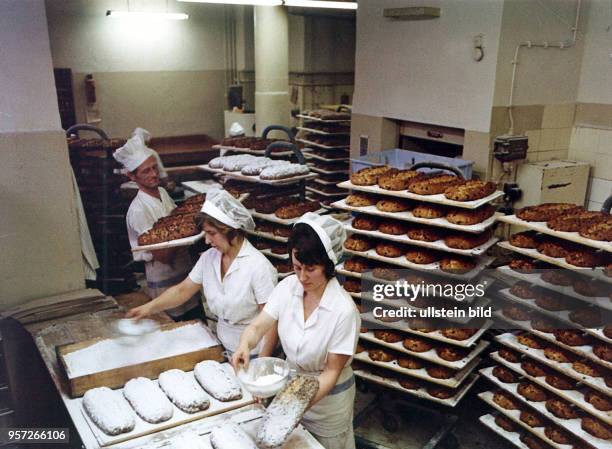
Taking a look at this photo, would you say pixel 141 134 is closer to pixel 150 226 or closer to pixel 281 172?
pixel 150 226

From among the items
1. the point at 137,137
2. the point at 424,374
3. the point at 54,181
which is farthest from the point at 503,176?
the point at 54,181

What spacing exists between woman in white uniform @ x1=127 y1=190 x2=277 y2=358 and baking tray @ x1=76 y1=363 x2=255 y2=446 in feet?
1.39

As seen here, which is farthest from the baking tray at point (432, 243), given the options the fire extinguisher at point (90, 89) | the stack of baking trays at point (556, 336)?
the fire extinguisher at point (90, 89)

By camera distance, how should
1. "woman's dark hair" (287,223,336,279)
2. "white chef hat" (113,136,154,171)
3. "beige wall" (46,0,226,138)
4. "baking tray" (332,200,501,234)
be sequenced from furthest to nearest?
"beige wall" (46,0,226,138)
"white chef hat" (113,136,154,171)
"baking tray" (332,200,501,234)
"woman's dark hair" (287,223,336,279)

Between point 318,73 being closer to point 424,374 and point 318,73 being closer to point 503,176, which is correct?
A: point 503,176

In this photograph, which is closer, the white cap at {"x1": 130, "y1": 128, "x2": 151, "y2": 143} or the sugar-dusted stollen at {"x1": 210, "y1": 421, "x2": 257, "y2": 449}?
the sugar-dusted stollen at {"x1": 210, "y1": 421, "x2": 257, "y2": 449}

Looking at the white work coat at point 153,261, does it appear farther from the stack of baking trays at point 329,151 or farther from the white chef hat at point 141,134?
the stack of baking trays at point 329,151

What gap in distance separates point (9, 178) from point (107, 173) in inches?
72.0

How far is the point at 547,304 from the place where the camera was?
2697 mm

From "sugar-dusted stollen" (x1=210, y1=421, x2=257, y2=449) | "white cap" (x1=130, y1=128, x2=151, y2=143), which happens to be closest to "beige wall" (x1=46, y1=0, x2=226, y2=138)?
"white cap" (x1=130, y1=128, x2=151, y2=143)

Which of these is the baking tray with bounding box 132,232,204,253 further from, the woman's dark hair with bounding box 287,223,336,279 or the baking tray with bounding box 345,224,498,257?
the woman's dark hair with bounding box 287,223,336,279

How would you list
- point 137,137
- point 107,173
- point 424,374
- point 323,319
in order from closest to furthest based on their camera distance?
point 323,319 < point 424,374 < point 137,137 < point 107,173

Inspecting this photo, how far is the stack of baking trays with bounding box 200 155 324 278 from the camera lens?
3652 mm

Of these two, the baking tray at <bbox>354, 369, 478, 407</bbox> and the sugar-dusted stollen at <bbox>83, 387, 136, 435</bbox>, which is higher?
the sugar-dusted stollen at <bbox>83, 387, 136, 435</bbox>
